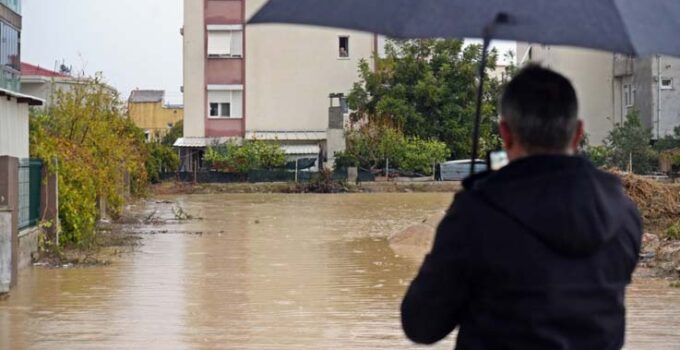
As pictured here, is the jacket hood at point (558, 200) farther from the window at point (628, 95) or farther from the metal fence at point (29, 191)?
the window at point (628, 95)

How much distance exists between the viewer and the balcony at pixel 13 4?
1409 inches

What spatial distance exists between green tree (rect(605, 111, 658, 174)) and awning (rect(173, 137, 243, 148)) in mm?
16042

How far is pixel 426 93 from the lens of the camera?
5238 centimetres

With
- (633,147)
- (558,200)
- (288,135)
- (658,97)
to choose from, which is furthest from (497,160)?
(288,135)

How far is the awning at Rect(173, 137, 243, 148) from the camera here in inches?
2136

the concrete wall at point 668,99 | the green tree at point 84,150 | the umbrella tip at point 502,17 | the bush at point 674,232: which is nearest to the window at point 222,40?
the concrete wall at point 668,99

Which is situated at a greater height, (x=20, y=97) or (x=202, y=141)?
(x=20, y=97)

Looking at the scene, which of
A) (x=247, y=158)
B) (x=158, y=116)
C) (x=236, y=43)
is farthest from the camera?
(x=158, y=116)

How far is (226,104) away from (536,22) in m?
51.1

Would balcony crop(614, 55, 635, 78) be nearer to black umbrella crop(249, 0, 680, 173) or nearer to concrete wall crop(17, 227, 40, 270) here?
concrete wall crop(17, 227, 40, 270)

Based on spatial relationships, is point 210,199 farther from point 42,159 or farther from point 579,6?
point 579,6

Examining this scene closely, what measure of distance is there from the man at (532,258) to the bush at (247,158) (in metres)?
46.9

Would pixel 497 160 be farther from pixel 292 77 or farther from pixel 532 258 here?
pixel 292 77

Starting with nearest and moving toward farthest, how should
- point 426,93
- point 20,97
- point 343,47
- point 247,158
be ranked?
1. point 20,97
2. point 247,158
3. point 426,93
4. point 343,47
